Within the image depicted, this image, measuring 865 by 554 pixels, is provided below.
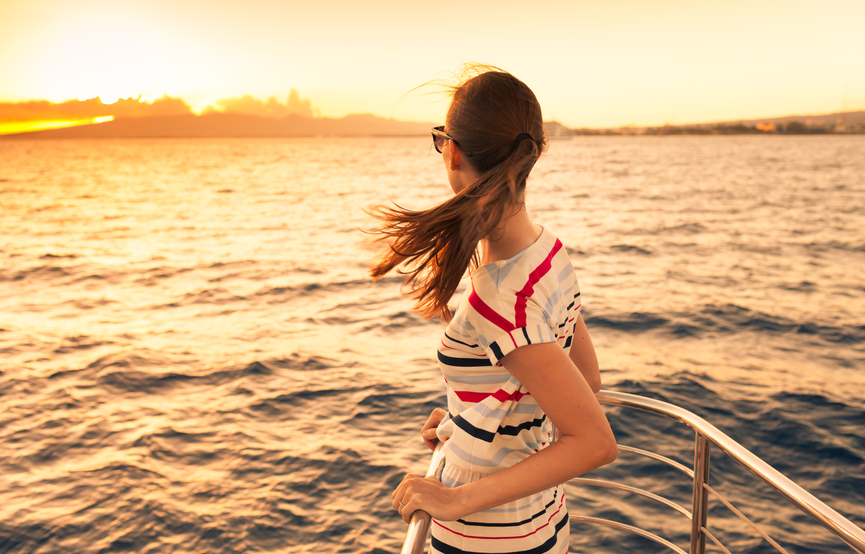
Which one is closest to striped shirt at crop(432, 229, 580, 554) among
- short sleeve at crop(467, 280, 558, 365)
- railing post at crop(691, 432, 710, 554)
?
short sleeve at crop(467, 280, 558, 365)

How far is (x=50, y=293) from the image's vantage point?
1425 centimetres

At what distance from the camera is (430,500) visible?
123 cm

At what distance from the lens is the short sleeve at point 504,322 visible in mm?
1086

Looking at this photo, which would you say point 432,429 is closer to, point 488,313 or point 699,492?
point 488,313

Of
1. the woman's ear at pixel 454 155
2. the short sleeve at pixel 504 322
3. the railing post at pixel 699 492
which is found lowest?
the railing post at pixel 699 492

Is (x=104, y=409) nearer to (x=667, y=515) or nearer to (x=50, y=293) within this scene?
(x=667, y=515)

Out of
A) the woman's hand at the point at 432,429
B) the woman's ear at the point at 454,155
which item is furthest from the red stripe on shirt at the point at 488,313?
the woman's hand at the point at 432,429

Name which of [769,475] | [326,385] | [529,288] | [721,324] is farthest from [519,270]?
[721,324]

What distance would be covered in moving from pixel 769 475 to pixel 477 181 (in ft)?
3.66

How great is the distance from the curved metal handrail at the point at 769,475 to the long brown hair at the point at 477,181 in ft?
3.18

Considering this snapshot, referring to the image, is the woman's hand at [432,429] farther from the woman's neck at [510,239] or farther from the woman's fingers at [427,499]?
the woman's neck at [510,239]

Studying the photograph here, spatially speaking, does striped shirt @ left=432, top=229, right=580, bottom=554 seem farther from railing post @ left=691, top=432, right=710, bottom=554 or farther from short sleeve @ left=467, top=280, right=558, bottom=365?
railing post @ left=691, top=432, right=710, bottom=554

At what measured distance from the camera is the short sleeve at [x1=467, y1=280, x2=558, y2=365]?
109 cm

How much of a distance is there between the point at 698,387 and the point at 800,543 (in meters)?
2.99
